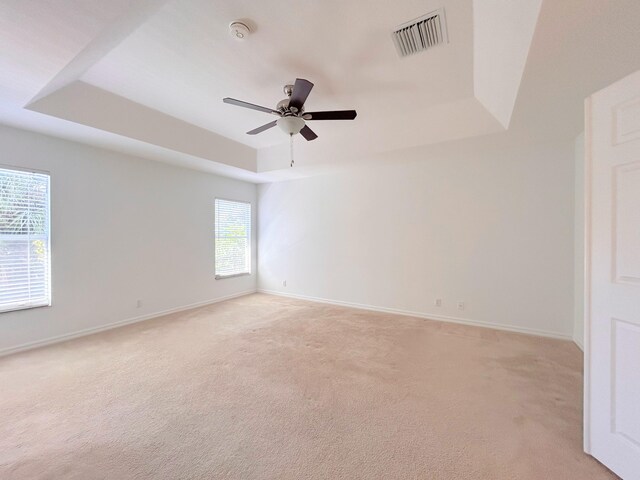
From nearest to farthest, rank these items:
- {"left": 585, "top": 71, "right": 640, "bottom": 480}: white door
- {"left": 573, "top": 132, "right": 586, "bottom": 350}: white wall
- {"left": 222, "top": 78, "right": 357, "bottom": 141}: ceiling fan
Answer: {"left": 585, "top": 71, "right": 640, "bottom": 480}: white door < {"left": 222, "top": 78, "right": 357, "bottom": 141}: ceiling fan < {"left": 573, "top": 132, "right": 586, "bottom": 350}: white wall

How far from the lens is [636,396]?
4.50ft

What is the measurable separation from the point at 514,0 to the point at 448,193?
279cm

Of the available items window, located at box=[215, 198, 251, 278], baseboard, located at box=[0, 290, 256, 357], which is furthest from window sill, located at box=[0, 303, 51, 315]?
window, located at box=[215, 198, 251, 278]

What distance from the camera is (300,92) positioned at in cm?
225

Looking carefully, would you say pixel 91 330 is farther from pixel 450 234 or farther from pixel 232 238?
pixel 450 234

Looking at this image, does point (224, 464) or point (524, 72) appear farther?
point (524, 72)

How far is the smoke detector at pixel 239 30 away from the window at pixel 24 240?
3.07m

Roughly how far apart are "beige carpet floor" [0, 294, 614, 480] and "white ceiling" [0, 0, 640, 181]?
2.52m

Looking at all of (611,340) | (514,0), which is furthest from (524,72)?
(611,340)

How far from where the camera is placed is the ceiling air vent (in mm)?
1902

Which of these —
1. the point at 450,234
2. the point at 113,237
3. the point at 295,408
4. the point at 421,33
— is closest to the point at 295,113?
the point at 421,33

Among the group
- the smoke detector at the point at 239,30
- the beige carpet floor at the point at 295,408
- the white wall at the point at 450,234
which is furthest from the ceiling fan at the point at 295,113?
the beige carpet floor at the point at 295,408

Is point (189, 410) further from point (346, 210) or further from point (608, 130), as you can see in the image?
point (346, 210)

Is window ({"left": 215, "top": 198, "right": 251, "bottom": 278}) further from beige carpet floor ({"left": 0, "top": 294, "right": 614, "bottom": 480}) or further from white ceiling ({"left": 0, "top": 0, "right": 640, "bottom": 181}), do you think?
beige carpet floor ({"left": 0, "top": 294, "right": 614, "bottom": 480})
